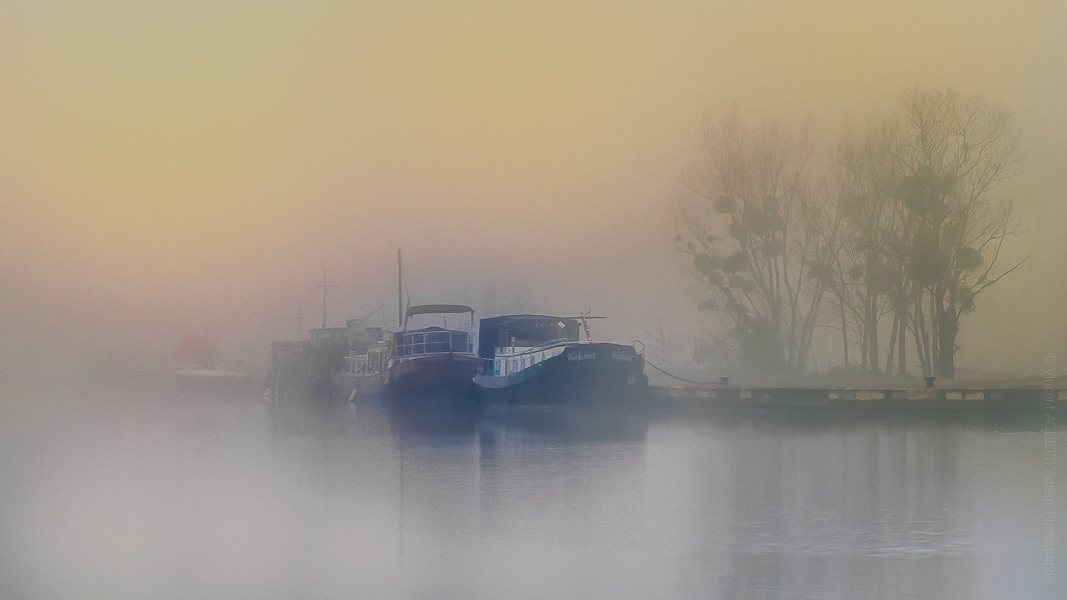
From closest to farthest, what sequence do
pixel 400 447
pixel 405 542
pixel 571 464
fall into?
pixel 405 542 < pixel 571 464 < pixel 400 447

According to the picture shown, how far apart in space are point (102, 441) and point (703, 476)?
22.7ft

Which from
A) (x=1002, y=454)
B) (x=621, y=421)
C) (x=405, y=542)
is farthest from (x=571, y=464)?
(x=621, y=421)

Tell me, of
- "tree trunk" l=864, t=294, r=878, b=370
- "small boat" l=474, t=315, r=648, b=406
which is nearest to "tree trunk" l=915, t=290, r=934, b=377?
"tree trunk" l=864, t=294, r=878, b=370

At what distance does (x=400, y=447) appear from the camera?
37.4 feet

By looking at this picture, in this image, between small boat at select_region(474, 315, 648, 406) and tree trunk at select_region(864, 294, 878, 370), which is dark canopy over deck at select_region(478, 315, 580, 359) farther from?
tree trunk at select_region(864, 294, 878, 370)

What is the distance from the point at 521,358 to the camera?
1784 centimetres

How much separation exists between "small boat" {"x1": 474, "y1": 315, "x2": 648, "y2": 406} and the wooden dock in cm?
111

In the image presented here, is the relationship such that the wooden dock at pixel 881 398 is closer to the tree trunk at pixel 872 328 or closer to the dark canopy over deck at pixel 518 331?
the tree trunk at pixel 872 328

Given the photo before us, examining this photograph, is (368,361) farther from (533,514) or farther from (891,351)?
(533,514)

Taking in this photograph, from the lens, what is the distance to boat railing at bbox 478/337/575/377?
17391 millimetres

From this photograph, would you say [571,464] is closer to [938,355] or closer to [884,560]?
[884,560]

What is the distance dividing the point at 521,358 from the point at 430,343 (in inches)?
92.3

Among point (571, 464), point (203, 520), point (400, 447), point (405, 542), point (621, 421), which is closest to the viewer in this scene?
point (405, 542)

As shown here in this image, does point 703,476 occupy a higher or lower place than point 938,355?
lower
